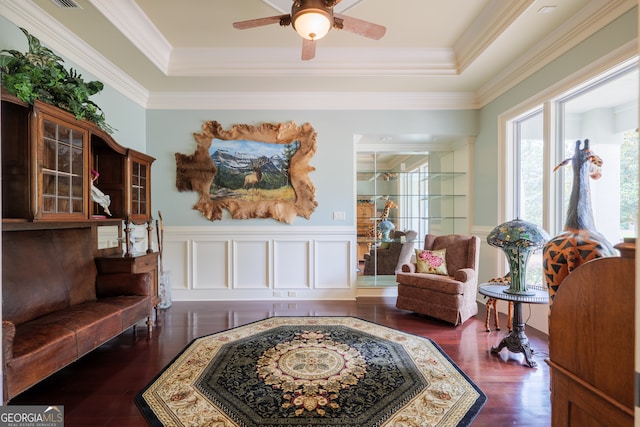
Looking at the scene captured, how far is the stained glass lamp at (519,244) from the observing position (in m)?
2.26

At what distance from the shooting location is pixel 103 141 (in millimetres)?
2643

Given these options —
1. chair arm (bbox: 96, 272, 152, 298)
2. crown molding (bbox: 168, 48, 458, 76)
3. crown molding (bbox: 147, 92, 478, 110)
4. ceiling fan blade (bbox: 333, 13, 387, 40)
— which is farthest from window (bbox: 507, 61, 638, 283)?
chair arm (bbox: 96, 272, 152, 298)

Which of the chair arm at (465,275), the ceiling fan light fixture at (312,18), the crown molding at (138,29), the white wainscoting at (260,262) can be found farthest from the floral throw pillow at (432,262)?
the crown molding at (138,29)

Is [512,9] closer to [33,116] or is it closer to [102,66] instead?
[33,116]

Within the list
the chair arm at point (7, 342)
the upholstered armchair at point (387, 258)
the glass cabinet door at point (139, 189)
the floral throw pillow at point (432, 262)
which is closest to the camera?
the chair arm at point (7, 342)

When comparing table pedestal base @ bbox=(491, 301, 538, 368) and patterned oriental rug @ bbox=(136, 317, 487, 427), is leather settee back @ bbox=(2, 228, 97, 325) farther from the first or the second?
table pedestal base @ bbox=(491, 301, 538, 368)

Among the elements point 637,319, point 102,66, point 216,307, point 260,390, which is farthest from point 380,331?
point 102,66

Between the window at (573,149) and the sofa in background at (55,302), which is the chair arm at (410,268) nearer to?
the window at (573,149)

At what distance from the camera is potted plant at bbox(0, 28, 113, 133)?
184 centimetres

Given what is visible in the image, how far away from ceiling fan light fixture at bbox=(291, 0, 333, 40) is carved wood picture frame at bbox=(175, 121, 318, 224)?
1944 millimetres

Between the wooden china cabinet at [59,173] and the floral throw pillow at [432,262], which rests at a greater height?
the wooden china cabinet at [59,173]

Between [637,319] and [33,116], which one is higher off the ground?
[33,116]

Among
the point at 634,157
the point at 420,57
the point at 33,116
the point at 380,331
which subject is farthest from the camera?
the point at 420,57

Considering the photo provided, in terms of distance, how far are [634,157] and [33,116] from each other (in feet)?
14.6
